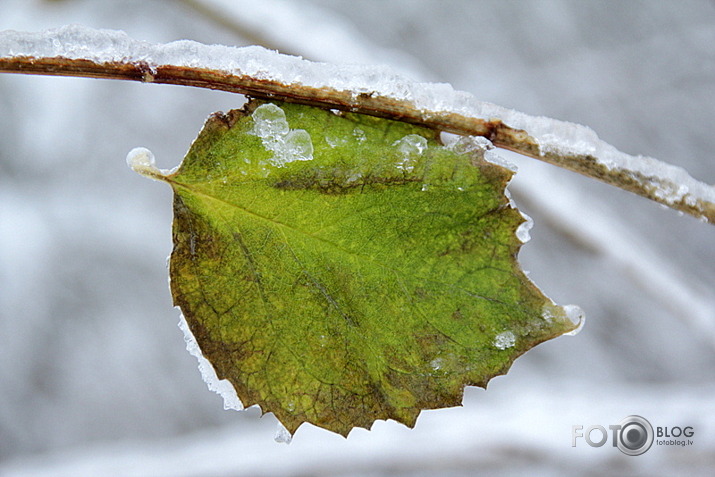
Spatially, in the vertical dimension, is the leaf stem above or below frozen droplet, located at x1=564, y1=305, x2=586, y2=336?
above

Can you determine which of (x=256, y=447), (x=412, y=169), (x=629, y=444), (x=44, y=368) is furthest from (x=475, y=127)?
(x=44, y=368)

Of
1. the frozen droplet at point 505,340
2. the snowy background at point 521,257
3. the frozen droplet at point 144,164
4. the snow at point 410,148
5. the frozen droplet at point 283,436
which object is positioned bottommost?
the frozen droplet at point 283,436

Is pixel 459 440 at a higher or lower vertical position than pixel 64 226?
lower

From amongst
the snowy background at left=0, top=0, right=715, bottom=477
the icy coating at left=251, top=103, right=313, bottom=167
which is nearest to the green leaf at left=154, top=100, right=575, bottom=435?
the icy coating at left=251, top=103, right=313, bottom=167

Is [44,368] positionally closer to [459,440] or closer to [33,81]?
[33,81]

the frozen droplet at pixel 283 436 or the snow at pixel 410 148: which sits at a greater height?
the snow at pixel 410 148

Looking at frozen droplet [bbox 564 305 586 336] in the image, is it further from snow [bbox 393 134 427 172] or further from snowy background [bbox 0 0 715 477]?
Result: snowy background [bbox 0 0 715 477]

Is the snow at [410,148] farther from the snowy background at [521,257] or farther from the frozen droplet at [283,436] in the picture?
the snowy background at [521,257]

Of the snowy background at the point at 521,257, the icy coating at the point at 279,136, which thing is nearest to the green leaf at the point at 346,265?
the icy coating at the point at 279,136
